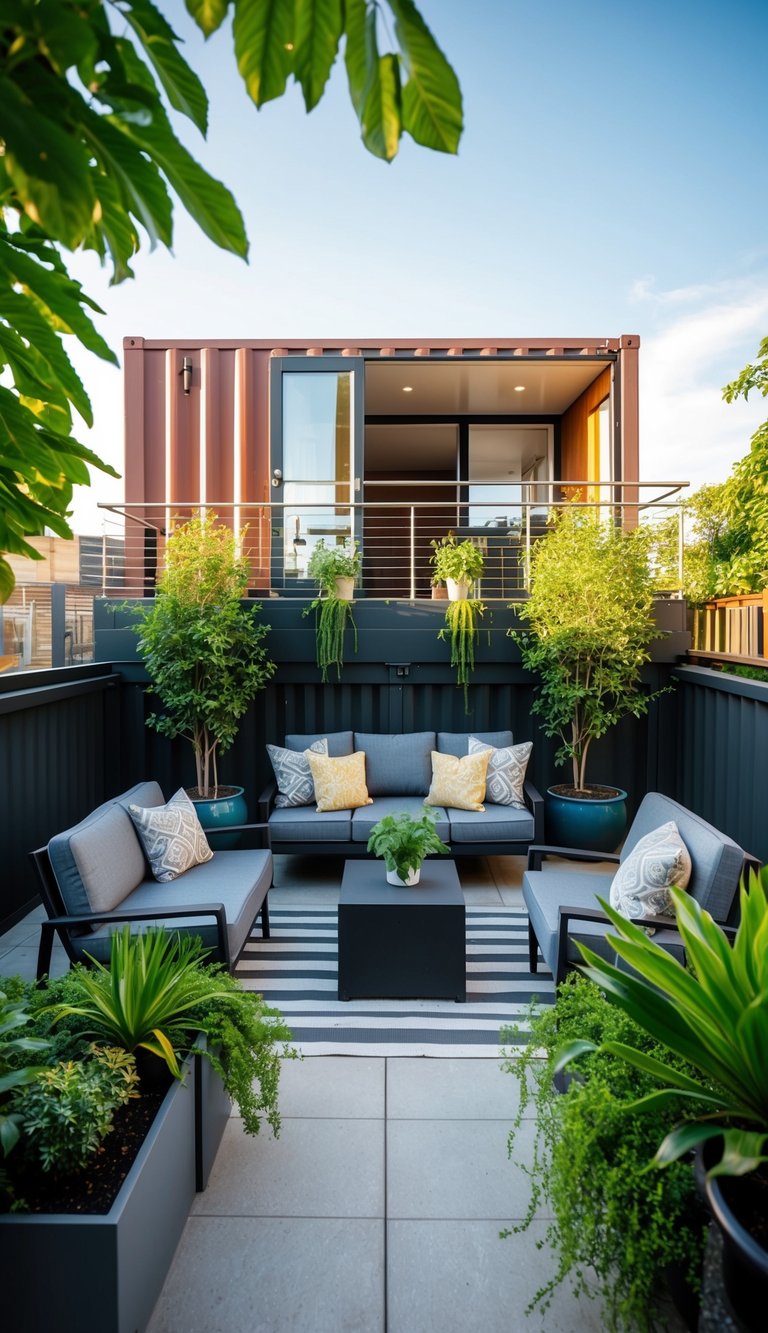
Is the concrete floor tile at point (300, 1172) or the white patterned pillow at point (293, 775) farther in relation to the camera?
the white patterned pillow at point (293, 775)

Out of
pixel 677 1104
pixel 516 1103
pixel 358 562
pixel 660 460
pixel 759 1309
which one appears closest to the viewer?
pixel 759 1309

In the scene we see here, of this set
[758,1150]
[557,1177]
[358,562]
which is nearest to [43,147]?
[758,1150]

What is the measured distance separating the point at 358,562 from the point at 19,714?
2935mm

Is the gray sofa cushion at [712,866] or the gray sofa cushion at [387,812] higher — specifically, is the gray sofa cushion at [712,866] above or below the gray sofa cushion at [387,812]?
above

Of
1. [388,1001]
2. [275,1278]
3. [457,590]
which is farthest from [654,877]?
[457,590]

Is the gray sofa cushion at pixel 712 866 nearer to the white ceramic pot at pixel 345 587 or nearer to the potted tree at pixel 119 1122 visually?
the potted tree at pixel 119 1122

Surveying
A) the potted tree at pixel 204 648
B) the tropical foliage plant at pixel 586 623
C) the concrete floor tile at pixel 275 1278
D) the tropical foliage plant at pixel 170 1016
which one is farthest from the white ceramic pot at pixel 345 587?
the concrete floor tile at pixel 275 1278

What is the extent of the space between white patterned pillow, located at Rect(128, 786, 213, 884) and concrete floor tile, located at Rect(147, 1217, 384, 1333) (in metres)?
1.82

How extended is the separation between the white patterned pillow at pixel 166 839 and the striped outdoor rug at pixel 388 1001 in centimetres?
63

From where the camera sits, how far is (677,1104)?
168 centimetres

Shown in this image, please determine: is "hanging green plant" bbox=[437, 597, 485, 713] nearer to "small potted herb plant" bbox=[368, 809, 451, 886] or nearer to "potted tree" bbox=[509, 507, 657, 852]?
"potted tree" bbox=[509, 507, 657, 852]

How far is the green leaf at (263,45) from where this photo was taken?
0.70m

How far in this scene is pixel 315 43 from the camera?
2.36ft

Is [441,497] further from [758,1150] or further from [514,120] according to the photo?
[758,1150]
